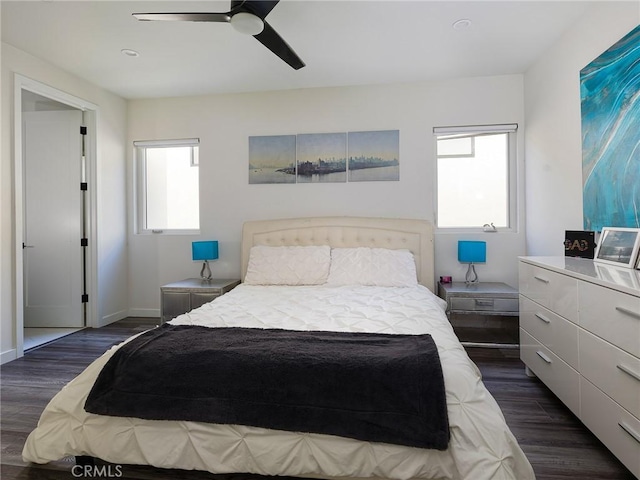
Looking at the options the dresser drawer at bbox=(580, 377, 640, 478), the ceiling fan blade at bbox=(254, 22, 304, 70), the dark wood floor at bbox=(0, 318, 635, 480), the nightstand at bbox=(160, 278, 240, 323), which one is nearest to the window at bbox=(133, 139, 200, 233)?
the nightstand at bbox=(160, 278, 240, 323)

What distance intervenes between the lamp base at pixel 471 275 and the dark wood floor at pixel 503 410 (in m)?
0.71

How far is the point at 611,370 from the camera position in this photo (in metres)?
1.61

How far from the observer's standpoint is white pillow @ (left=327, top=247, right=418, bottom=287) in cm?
324

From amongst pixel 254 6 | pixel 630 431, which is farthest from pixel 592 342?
pixel 254 6

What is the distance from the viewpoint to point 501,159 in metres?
3.79

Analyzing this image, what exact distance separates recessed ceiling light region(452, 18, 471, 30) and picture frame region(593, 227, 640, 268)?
5.85 feet

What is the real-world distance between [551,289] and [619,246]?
0.46 meters

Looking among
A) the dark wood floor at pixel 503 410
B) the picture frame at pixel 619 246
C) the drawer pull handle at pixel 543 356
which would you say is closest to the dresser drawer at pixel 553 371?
the drawer pull handle at pixel 543 356

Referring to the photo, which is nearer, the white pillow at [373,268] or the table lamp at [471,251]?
the white pillow at [373,268]

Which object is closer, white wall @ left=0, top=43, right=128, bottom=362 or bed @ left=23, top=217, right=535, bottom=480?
bed @ left=23, top=217, right=535, bottom=480

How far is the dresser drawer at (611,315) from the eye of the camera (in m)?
1.45

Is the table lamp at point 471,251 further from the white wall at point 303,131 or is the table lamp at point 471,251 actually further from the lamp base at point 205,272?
the lamp base at point 205,272

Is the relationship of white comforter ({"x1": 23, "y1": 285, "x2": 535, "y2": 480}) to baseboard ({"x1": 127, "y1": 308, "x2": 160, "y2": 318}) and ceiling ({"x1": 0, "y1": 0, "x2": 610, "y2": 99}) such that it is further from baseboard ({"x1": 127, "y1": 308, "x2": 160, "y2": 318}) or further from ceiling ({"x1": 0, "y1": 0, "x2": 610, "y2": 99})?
baseboard ({"x1": 127, "y1": 308, "x2": 160, "y2": 318})

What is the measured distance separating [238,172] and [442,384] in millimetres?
3431
